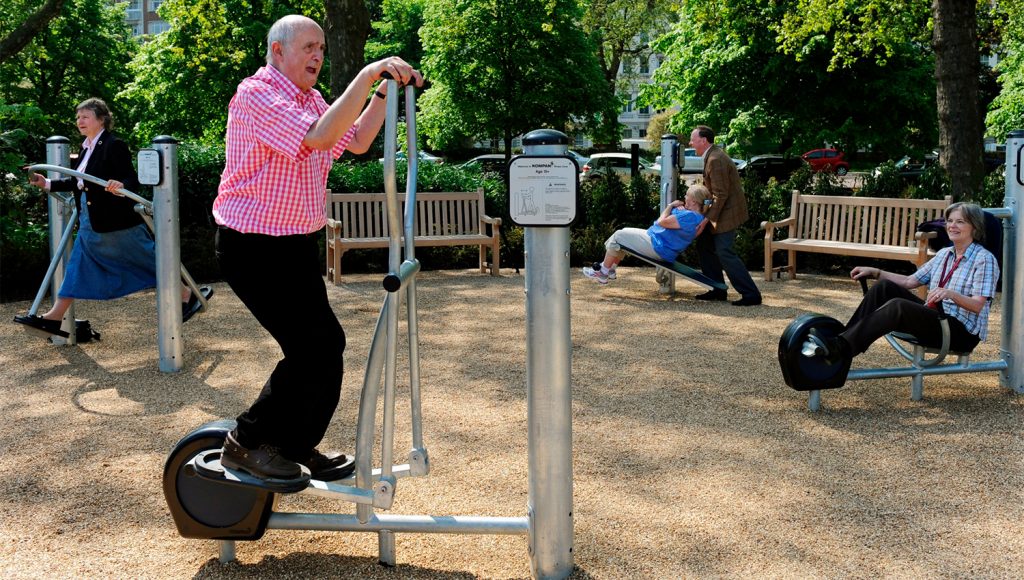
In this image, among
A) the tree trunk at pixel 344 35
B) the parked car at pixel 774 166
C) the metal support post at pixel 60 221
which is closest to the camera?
the metal support post at pixel 60 221

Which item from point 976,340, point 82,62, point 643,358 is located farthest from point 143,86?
point 976,340

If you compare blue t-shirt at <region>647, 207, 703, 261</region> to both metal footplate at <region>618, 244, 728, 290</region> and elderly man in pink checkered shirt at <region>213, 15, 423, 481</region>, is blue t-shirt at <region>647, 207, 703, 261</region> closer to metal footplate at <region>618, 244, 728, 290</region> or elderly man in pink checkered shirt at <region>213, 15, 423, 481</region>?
metal footplate at <region>618, 244, 728, 290</region>

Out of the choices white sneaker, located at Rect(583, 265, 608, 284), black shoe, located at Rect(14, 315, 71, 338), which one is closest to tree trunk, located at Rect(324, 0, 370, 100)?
white sneaker, located at Rect(583, 265, 608, 284)

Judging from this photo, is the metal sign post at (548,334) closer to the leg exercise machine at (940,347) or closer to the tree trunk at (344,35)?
the leg exercise machine at (940,347)

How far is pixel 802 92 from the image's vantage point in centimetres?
2853

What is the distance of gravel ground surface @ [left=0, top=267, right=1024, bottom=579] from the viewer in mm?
3863

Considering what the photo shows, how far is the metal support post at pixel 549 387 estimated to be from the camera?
344 cm

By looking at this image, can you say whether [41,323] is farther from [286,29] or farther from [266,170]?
[286,29]

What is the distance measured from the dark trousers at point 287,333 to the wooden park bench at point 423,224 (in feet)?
23.9

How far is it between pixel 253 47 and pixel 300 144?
28.0m

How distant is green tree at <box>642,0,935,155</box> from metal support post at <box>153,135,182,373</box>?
22.1 meters

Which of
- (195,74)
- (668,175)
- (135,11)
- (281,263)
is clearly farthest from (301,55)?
(135,11)

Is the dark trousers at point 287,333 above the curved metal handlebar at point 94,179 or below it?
below

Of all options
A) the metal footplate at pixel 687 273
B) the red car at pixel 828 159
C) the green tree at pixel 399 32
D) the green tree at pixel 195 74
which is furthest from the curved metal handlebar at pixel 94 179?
the green tree at pixel 399 32
